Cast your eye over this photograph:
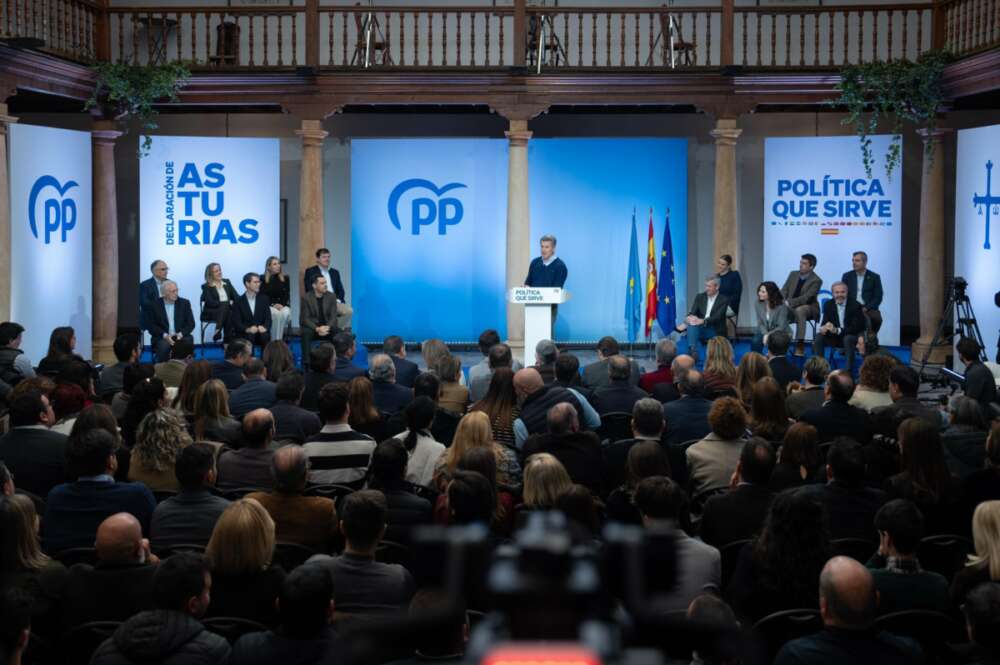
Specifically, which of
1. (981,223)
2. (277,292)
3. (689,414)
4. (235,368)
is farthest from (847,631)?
(981,223)

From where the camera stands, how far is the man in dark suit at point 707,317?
1199cm

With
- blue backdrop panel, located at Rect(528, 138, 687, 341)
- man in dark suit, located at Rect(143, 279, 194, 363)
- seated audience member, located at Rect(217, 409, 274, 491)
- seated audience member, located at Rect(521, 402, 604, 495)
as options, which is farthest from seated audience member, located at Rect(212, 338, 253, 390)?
blue backdrop panel, located at Rect(528, 138, 687, 341)

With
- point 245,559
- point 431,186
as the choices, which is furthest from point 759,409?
point 431,186

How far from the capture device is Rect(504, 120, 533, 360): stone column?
1384cm

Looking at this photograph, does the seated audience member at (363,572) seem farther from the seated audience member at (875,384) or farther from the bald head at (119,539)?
the seated audience member at (875,384)

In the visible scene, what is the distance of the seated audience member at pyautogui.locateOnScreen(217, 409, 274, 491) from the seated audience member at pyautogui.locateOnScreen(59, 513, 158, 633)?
5.42 feet

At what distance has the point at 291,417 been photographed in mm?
6223

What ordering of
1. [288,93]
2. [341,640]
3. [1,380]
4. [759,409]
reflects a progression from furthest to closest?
[288,93]
[1,380]
[759,409]
[341,640]

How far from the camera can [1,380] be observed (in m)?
7.71

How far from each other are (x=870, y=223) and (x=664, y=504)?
11090 millimetres

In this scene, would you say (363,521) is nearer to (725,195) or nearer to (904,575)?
(904,575)

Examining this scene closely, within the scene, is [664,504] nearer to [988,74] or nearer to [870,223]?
[988,74]

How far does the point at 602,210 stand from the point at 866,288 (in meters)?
4.23

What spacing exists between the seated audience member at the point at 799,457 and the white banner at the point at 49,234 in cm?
924
